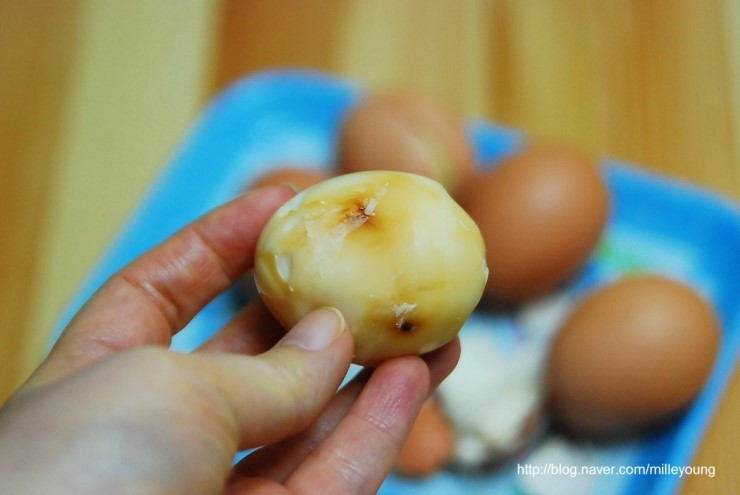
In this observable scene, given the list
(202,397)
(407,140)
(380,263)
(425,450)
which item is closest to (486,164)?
(407,140)

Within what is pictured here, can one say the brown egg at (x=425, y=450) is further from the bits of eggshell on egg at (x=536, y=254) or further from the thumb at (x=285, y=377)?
the thumb at (x=285, y=377)

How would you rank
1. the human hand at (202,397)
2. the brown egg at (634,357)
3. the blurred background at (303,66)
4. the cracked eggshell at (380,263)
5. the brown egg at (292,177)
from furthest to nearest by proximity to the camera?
the blurred background at (303,66) → the brown egg at (292,177) → the brown egg at (634,357) → the cracked eggshell at (380,263) → the human hand at (202,397)

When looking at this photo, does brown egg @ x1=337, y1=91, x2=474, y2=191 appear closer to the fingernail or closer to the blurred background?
the blurred background

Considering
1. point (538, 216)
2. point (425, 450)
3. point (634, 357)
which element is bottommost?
point (425, 450)

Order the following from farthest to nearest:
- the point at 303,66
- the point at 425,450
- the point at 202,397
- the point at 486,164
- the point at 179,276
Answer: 1. the point at 303,66
2. the point at 486,164
3. the point at 425,450
4. the point at 179,276
5. the point at 202,397

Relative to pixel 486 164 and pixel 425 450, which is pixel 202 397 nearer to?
pixel 425 450

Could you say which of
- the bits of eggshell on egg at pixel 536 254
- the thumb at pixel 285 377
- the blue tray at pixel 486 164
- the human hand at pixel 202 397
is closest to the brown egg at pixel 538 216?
the bits of eggshell on egg at pixel 536 254

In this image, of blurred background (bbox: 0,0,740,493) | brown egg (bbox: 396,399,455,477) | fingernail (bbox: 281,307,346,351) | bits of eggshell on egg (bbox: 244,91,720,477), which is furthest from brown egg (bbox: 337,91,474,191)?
fingernail (bbox: 281,307,346,351)
